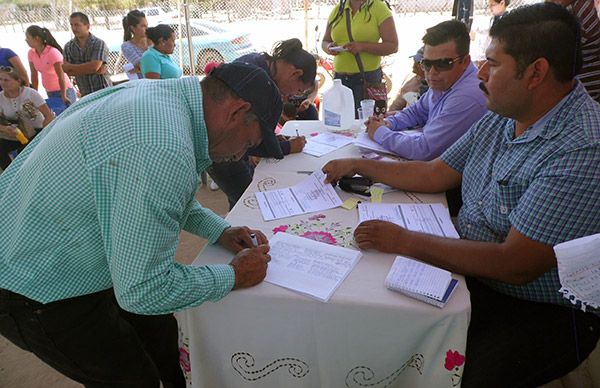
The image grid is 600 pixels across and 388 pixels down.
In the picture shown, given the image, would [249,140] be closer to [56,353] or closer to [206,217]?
[206,217]

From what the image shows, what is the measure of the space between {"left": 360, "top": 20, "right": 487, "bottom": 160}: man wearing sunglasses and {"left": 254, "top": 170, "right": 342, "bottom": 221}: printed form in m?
0.57

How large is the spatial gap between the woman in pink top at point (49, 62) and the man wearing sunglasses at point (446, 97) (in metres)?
4.45

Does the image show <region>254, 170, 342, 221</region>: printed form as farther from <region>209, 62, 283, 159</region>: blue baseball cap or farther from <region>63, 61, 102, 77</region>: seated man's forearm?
<region>63, 61, 102, 77</region>: seated man's forearm

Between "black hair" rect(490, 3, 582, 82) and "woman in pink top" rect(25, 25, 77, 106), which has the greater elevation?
"black hair" rect(490, 3, 582, 82)

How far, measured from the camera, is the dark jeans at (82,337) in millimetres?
1163

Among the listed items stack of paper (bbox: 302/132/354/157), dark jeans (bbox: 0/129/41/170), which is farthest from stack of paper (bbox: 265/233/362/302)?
dark jeans (bbox: 0/129/41/170)

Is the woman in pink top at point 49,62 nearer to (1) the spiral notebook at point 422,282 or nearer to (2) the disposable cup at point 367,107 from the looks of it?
(2) the disposable cup at point 367,107

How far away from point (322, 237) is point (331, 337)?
380 mm

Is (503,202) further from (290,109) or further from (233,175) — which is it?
(290,109)

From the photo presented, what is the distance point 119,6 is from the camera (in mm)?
9812

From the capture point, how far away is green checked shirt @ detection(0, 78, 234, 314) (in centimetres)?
92

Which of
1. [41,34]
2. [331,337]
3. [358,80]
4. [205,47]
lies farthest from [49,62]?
[331,337]

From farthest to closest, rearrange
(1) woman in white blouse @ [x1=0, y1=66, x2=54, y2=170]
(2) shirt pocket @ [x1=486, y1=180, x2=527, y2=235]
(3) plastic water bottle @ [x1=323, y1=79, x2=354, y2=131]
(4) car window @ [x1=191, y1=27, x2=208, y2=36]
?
(4) car window @ [x1=191, y1=27, x2=208, y2=36] → (1) woman in white blouse @ [x1=0, y1=66, x2=54, y2=170] → (3) plastic water bottle @ [x1=323, y1=79, x2=354, y2=131] → (2) shirt pocket @ [x1=486, y1=180, x2=527, y2=235]

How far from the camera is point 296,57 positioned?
7.61 ft
